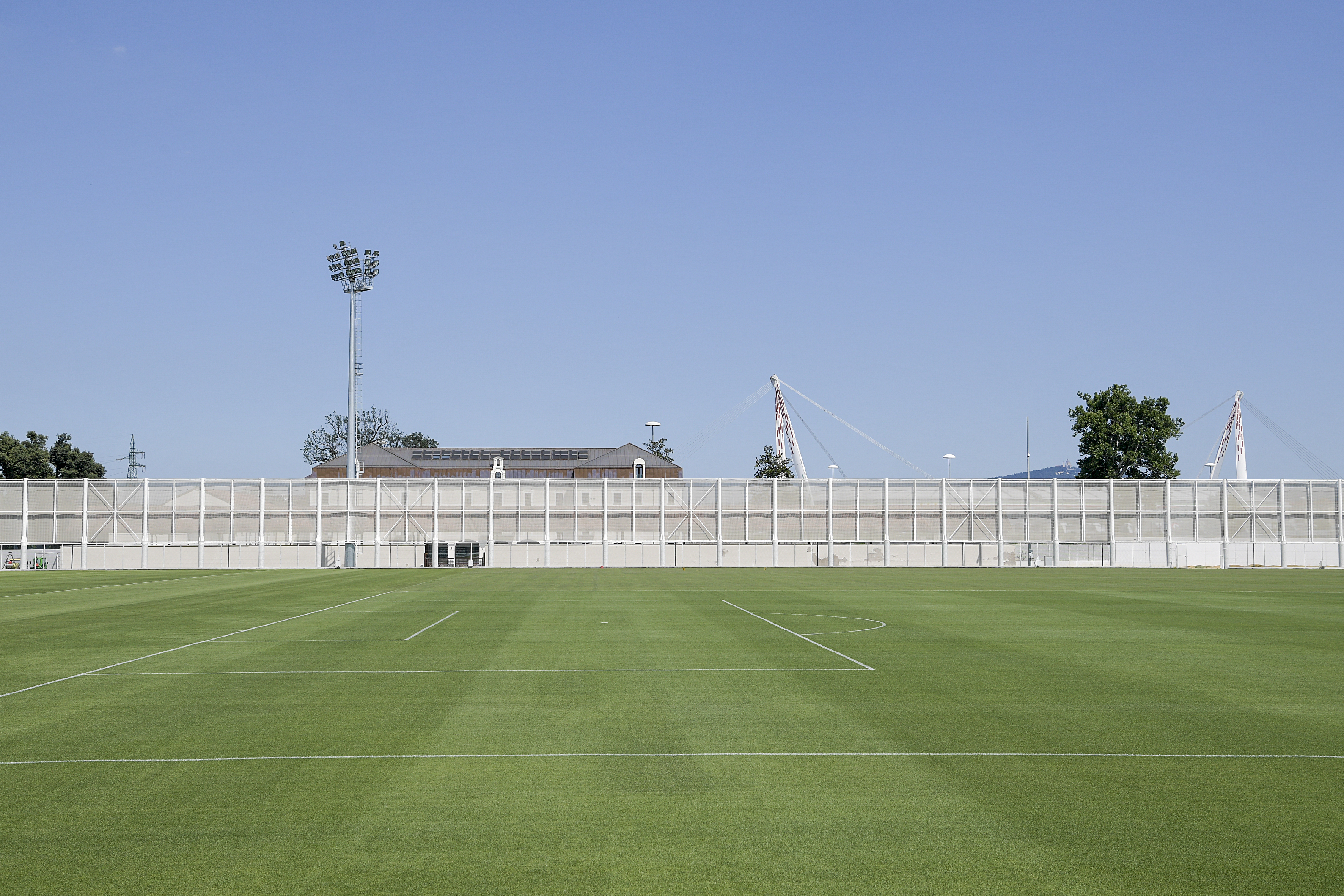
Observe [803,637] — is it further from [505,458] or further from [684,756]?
[505,458]

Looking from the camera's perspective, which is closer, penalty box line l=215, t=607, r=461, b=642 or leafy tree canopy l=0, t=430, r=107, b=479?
penalty box line l=215, t=607, r=461, b=642

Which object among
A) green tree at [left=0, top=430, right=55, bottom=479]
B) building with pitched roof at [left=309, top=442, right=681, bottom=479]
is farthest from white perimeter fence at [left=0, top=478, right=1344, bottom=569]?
building with pitched roof at [left=309, top=442, right=681, bottom=479]

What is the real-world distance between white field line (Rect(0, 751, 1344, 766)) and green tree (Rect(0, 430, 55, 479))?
11520cm

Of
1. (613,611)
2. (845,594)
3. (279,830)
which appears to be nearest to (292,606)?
(613,611)

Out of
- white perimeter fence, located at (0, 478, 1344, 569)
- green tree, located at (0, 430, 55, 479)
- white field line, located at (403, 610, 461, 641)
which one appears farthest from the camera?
green tree, located at (0, 430, 55, 479)

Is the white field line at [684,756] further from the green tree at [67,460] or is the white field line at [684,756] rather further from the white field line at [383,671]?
the green tree at [67,460]

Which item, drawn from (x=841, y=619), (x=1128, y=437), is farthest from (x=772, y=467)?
(x=841, y=619)

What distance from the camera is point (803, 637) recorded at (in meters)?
24.9

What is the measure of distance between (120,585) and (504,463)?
4941 inches

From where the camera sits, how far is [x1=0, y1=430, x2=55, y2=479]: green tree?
113 metres

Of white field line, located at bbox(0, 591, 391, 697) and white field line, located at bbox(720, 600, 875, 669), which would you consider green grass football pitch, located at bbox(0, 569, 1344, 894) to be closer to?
white field line, located at bbox(720, 600, 875, 669)

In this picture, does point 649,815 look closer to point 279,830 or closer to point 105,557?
point 279,830

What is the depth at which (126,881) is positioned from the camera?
25.7ft

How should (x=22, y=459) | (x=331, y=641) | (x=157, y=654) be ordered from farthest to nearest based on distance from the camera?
(x=22, y=459), (x=331, y=641), (x=157, y=654)
